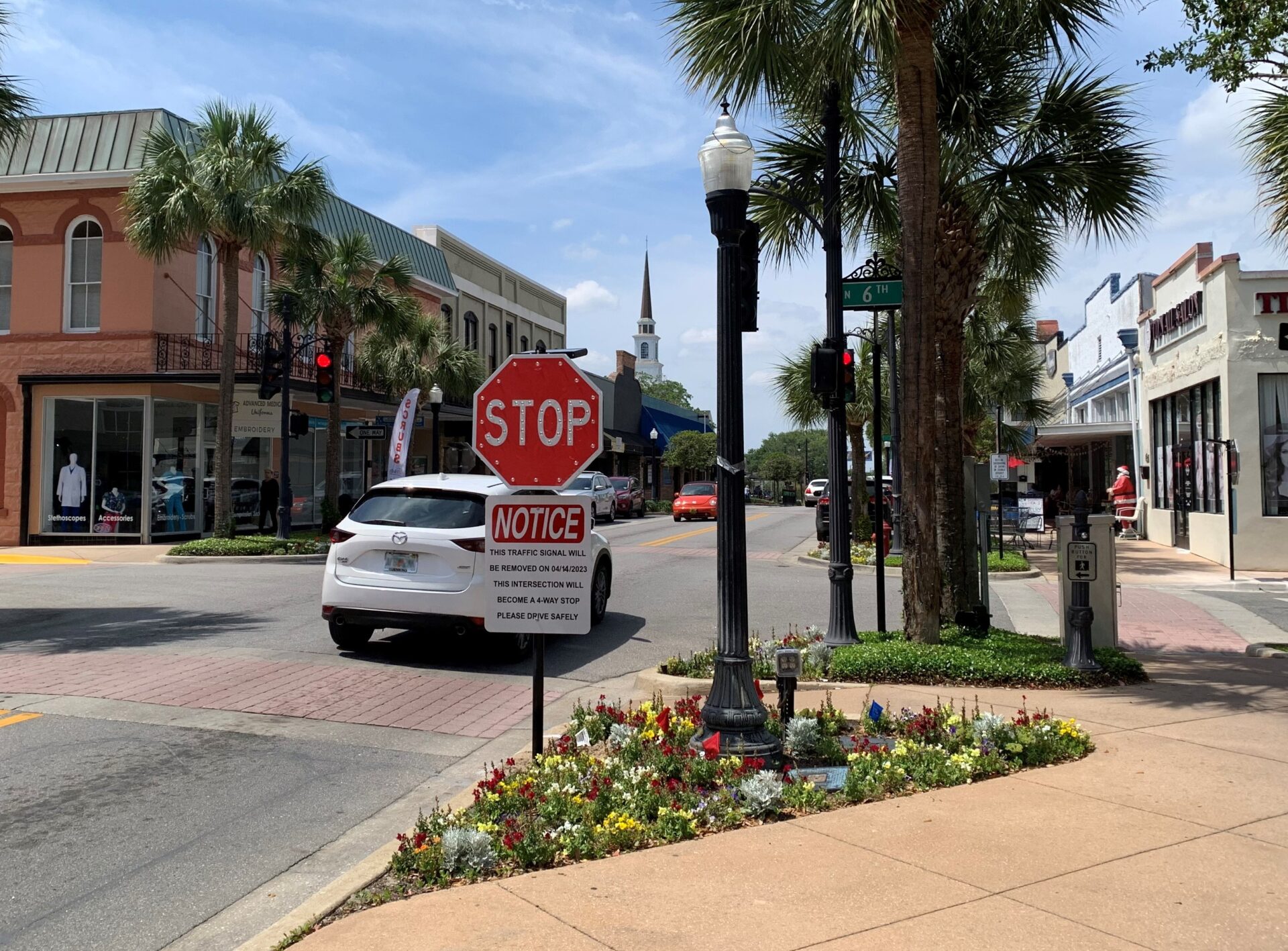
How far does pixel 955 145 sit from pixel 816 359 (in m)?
3.65

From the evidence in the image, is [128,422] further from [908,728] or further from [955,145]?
[908,728]

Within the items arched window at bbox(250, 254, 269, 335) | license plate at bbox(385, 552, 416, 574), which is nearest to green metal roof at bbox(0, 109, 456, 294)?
arched window at bbox(250, 254, 269, 335)

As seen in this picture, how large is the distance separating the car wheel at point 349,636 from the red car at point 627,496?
29.5 metres

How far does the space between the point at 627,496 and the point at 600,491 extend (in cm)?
551

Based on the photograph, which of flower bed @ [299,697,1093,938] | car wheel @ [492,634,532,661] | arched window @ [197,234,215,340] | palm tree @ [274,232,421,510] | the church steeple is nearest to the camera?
flower bed @ [299,697,1093,938]

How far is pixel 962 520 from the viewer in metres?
10.4

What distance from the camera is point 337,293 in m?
25.6

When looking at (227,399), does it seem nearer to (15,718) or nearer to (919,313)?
(15,718)

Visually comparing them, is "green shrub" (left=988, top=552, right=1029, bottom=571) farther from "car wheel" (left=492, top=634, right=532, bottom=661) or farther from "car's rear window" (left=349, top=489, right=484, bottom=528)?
"car's rear window" (left=349, top=489, right=484, bottom=528)

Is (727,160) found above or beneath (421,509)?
above

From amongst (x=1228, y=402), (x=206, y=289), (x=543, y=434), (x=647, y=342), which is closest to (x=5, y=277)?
(x=206, y=289)

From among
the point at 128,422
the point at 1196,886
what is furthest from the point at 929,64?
the point at 128,422

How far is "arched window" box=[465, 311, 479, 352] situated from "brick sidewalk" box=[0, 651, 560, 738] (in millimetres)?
34100

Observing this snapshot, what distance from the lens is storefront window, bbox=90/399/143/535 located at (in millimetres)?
25703
